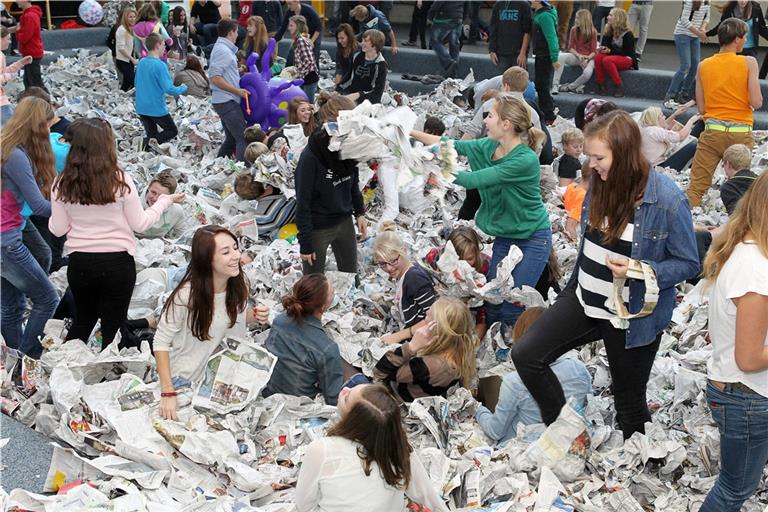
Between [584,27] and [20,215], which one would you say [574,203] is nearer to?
[20,215]

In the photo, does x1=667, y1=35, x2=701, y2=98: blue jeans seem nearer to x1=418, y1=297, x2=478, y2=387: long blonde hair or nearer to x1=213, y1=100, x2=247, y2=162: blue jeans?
x1=213, y1=100, x2=247, y2=162: blue jeans

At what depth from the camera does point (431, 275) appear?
4.79 m

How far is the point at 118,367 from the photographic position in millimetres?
3896

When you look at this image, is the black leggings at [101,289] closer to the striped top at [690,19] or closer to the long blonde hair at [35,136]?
the long blonde hair at [35,136]

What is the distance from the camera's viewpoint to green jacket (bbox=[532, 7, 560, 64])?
901cm

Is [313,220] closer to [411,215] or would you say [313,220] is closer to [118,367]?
[118,367]

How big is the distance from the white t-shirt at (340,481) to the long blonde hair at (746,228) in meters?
1.25

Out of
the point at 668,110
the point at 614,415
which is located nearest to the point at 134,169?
the point at 614,415

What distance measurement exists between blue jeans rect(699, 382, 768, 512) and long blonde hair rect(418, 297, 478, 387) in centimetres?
128

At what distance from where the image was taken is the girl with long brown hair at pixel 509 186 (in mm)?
4030

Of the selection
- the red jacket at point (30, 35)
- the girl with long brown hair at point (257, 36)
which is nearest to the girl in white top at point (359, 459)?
the girl with long brown hair at point (257, 36)

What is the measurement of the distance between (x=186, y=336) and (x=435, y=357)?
111cm

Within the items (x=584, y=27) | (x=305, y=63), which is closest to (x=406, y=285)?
(x=305, y=63)

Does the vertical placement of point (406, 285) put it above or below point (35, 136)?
below
